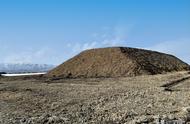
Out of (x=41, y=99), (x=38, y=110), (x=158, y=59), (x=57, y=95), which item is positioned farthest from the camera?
(x=158, y=59)

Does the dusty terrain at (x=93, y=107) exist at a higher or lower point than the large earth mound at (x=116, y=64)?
lower

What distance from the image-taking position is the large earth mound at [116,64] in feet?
176

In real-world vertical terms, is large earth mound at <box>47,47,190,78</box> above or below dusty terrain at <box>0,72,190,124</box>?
above

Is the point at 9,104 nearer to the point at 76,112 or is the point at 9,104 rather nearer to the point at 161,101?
the point at 76,112

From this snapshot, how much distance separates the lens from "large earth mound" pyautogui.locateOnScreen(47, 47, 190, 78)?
176 ft

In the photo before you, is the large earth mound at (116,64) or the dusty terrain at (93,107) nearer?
the dusty terrain at (93,107)

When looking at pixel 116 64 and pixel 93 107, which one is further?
pixel 116 64

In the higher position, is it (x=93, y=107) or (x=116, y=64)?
(x=116, y=64)

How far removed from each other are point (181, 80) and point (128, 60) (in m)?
16.7

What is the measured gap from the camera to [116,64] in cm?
5612

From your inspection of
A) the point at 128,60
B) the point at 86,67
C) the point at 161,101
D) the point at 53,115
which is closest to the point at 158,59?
the point at 128,60

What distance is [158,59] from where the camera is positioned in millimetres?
62156

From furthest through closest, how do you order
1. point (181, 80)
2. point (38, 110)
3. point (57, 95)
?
point (181, 80), point (57, 95), point (38, 110)

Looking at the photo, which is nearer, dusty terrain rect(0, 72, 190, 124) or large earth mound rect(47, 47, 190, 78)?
dusty terrain rect(0, 72, 190, 124)
